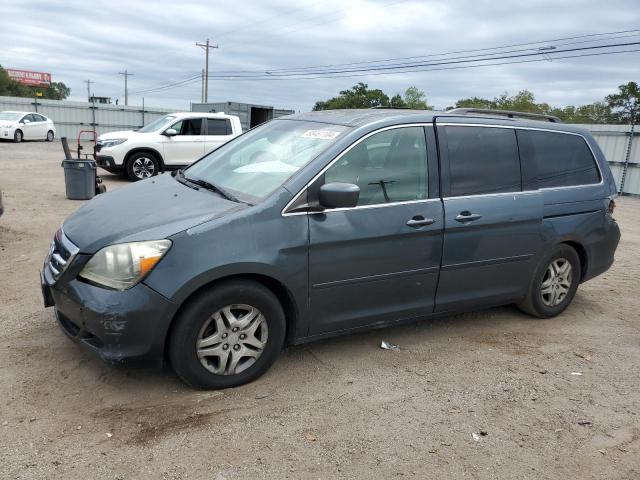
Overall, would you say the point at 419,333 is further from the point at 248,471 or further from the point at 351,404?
the point at 248,471

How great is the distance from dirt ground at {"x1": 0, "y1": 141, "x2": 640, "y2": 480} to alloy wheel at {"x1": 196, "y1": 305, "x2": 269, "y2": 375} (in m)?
0.18

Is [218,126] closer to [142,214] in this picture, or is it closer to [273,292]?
[142,214]

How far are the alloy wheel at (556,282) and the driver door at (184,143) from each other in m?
10.4

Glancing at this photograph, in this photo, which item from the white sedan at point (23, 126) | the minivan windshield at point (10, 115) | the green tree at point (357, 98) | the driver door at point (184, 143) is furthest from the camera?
the green tree at point (357, 98)

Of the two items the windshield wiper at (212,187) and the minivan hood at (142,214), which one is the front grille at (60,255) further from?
the windshield wiper at (212,187)

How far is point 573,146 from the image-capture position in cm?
504

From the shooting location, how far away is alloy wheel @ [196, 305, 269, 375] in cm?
336

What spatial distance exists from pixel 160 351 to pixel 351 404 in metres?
1.21

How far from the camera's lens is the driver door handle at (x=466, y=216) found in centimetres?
418

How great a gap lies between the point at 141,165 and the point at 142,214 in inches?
423

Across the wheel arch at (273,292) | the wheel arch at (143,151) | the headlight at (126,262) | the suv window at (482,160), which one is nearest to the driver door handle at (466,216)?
the suv window at (482,160)

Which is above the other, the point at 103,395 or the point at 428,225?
the point at 428,225

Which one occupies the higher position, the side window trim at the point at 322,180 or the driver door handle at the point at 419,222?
the side window trim at the point at 322,180

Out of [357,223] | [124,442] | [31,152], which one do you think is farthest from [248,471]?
[31,152]
